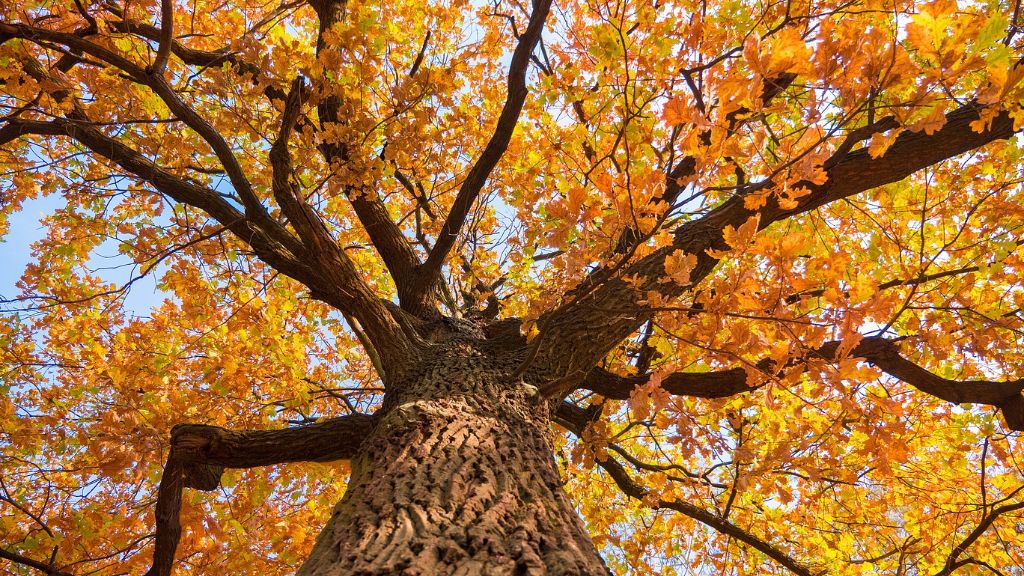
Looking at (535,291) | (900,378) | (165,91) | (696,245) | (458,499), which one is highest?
(535,291)

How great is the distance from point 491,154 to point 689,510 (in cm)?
296

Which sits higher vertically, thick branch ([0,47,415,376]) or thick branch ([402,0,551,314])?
thick branch ([402,0,551,314])

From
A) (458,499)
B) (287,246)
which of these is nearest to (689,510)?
(458,499)

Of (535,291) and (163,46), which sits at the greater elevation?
(535,291)

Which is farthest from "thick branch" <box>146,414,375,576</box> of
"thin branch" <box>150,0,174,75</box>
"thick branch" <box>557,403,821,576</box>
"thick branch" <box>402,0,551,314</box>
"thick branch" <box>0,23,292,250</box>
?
"thin branch" <box>150,0,174,75</box>

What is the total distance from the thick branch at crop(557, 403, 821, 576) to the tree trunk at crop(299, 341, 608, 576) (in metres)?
1.17

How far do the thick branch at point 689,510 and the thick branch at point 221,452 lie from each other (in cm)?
164

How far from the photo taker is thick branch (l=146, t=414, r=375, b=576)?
2373mm

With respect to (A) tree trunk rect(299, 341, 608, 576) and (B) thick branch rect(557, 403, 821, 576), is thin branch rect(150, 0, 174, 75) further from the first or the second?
(B) thick branch rect(557, 403, 821, 576)

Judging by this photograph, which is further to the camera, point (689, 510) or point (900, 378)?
point (689, 510)

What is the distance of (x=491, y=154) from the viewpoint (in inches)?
125

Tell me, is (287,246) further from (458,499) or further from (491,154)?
(458,499)

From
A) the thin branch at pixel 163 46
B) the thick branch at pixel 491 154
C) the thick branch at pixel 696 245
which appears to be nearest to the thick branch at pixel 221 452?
the thick branch at pixel 696 245

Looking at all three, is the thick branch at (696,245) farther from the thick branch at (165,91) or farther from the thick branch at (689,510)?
the thick branch at (165,91)
